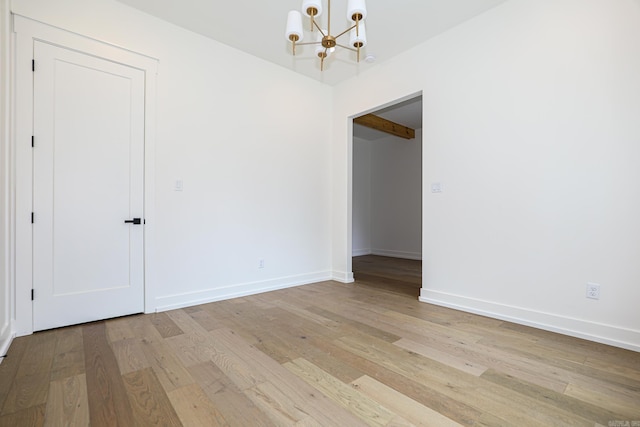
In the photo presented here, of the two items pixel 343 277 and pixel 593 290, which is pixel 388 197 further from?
pixel 593 290

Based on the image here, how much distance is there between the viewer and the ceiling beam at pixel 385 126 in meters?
5.30

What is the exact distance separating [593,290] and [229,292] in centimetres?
331

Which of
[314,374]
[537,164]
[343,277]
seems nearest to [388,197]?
[343,277]

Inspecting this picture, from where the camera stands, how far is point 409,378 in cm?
173

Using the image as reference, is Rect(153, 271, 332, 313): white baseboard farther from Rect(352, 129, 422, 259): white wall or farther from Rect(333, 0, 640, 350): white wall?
Rect(352, 129, 422, 259): white wall

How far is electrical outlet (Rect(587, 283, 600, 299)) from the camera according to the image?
2281 millimetres

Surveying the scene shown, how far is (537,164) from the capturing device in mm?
2561

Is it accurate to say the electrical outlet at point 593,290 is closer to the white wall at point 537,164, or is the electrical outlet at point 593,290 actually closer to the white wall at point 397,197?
the white wall at point 537,164

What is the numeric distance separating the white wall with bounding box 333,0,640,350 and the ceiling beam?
182cm

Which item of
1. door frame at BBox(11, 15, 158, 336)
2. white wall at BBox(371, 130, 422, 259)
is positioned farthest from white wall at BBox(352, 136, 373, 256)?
door frame at BBox(11, 15, 158, 336)

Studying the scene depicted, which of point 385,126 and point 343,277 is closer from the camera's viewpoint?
point 343,277

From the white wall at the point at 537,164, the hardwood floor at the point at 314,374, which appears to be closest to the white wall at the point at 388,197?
the white wall at the point at 537,164

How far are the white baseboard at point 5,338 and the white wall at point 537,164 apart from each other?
351cm

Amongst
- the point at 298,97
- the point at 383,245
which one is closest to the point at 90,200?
the point at 298,97
